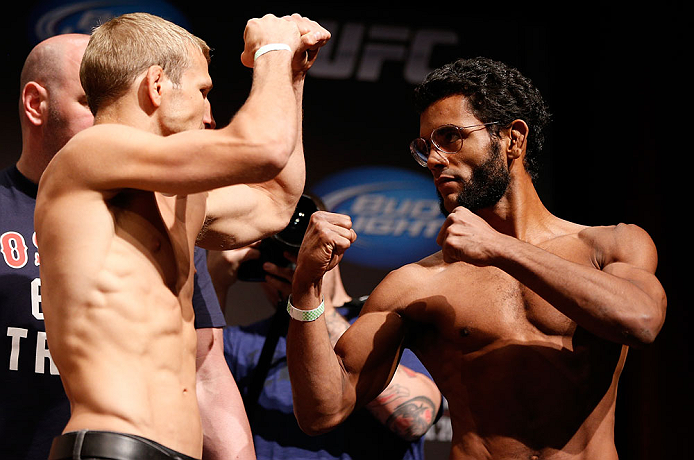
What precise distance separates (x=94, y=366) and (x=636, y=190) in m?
2.82

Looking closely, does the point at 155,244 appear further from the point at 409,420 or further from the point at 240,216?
the point at 409,420

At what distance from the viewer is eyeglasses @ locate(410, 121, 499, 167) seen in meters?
2.23

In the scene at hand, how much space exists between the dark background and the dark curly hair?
1.31 m

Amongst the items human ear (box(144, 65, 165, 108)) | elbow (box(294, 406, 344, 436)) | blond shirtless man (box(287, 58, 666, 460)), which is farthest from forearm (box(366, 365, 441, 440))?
human ear (box(144, 65, 165, 108))

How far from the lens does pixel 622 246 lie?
207 cm

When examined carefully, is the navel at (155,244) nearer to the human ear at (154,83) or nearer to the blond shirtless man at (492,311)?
the human ear at (154,83)

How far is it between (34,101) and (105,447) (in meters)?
1.30

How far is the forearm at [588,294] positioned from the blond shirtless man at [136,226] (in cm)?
67

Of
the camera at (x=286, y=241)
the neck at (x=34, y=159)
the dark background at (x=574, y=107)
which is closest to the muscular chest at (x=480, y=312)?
the camera at (x=286, y=241)

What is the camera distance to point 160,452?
139 cm

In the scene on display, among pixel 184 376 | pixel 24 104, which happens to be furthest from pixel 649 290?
pixel 24 104

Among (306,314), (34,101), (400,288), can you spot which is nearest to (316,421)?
(306,314)

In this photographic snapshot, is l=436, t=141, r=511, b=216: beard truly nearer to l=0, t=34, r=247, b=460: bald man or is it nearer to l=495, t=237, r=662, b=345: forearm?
l=495, t=237, r=662, b=345: forearm

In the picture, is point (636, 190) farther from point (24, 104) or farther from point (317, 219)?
point (24, 104)
